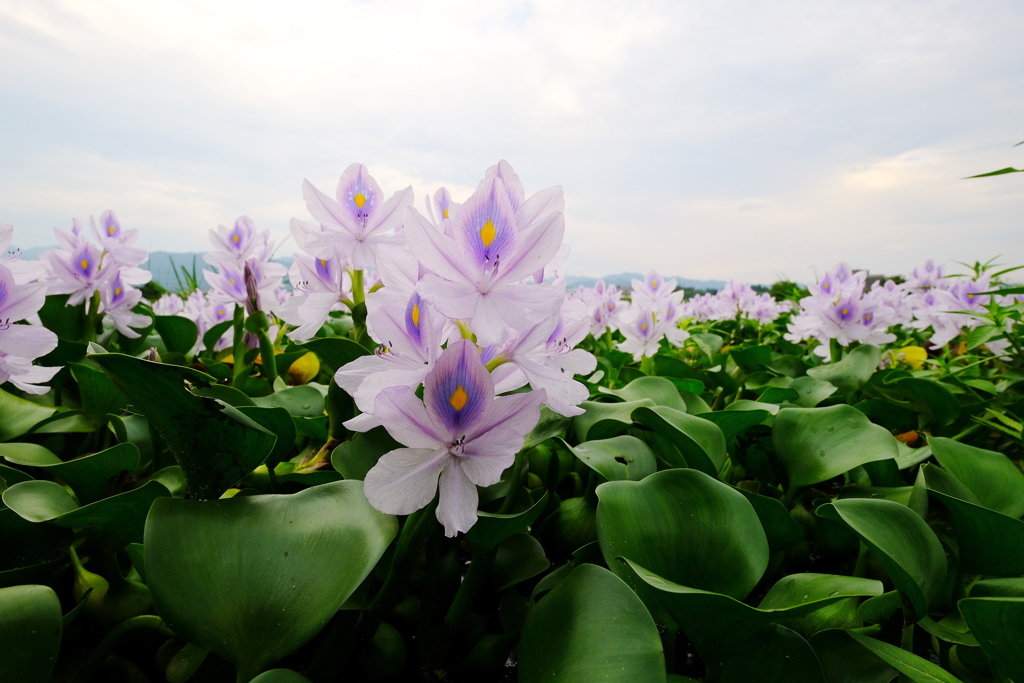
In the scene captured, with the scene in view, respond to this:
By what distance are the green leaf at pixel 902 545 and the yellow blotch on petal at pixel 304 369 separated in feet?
4.30

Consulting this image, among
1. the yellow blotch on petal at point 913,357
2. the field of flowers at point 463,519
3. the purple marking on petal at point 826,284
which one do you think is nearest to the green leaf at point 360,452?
the field of flowers at point 463,519

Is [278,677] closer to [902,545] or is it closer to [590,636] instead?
[590,636]

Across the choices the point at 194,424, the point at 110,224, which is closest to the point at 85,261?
the point at 110,224

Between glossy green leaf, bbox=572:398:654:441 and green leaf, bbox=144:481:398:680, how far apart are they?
0.43 meters

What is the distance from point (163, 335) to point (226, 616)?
139 centimetres

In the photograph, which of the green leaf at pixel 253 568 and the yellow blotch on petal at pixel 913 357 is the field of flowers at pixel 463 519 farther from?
the yellow blotch on petal at pixel 913 357

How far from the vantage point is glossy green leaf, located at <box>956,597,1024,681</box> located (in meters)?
0.50

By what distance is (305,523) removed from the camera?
57cm

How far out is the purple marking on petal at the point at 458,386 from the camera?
54 centimetres

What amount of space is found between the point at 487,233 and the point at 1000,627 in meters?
0.61

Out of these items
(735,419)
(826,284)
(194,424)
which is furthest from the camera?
(826,284)

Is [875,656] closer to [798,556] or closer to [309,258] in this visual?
[798,556]

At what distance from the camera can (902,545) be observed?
2.09 ft

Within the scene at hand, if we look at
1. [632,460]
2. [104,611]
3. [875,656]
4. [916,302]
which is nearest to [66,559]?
[104,611]
